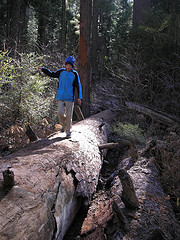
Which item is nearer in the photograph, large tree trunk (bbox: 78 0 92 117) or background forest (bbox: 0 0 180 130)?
background forest (bbox: 0 0 180 130)

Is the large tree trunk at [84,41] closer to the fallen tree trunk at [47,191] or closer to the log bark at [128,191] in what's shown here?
the fallen tree trunk at [47,191]

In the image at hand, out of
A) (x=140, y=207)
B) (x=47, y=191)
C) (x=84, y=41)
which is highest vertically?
(x=84, y=41)

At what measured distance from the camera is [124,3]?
99.2 ft

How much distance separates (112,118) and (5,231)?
679 cm

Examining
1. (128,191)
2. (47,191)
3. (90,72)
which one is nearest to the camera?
(47,191)

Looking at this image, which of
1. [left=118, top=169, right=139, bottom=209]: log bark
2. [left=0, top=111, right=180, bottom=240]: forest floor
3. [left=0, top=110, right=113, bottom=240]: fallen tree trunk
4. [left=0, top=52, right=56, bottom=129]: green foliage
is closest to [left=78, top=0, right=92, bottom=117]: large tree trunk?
[left=0, top=52, right=56, bottom=129]: green foliage

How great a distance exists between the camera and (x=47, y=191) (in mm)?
2254

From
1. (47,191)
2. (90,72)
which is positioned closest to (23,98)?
(47,191)

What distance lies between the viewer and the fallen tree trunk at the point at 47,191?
1.74 m

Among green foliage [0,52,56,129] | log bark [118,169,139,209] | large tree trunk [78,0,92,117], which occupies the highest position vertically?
large tree trunk [78,0,92,117]

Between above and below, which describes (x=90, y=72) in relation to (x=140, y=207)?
above

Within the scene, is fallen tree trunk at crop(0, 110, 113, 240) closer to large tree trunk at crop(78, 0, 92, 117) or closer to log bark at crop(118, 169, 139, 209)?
log bark at crop(118, 169, 139, 209)

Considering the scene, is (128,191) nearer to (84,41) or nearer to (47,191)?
(47,191)

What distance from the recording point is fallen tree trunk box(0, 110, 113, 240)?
1.74 metres
